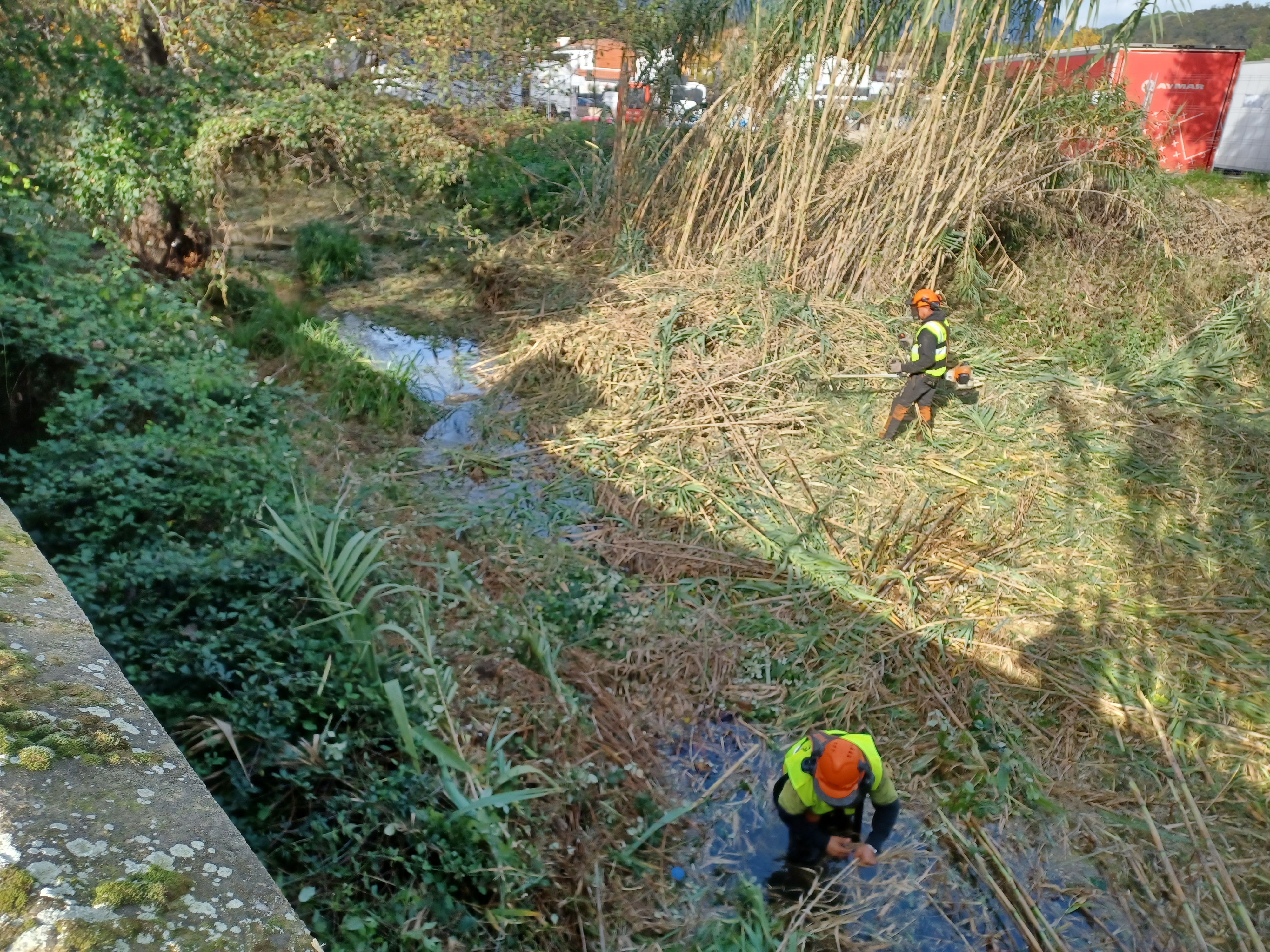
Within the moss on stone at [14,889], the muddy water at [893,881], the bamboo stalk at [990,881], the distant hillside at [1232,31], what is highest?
the distant hillside at [1232,31]

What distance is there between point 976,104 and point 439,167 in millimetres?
4464

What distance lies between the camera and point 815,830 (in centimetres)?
348

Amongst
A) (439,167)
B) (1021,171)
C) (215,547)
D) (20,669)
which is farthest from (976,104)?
(20,669)

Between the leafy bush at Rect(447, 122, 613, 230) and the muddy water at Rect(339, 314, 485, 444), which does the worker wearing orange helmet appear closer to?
the muddy water at Rect(339, 314, 485, 444)

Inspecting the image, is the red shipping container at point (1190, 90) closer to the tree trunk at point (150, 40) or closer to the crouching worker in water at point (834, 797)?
the tree trunk at point (150, 40)

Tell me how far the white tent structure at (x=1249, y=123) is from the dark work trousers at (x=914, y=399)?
42.2 feet

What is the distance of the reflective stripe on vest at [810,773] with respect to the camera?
3.34 meters

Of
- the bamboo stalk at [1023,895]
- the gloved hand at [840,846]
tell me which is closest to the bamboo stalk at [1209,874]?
the bamboo stalk at [1023,895]

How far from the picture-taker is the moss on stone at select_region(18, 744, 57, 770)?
3.87 feet

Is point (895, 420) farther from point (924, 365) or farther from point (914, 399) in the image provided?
point (924, 365)

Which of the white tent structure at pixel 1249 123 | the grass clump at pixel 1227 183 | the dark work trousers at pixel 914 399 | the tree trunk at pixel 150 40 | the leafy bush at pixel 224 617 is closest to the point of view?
the leafy bush at pixel 224 617

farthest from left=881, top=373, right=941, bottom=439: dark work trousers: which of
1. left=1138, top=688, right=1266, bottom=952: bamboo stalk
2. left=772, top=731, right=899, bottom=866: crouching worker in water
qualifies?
left=772, top=731, right=899, bottom=866: crouching worker in water

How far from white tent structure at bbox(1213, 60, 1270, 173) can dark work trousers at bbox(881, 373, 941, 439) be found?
1285cm

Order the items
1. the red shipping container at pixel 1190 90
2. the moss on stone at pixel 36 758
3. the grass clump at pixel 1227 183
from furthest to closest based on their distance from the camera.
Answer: the red shipping container at pixel 1190 90, the grass clump at pixel 1227 183, the moss on stone at pixel 36 758
